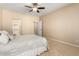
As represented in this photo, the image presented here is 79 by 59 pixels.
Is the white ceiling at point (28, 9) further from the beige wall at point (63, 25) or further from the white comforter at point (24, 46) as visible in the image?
the white comforter at point (24, 46)

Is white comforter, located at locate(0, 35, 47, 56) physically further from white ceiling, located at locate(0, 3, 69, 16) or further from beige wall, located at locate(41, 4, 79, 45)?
white ceiling, located at locate(0, 3, 69, 16)

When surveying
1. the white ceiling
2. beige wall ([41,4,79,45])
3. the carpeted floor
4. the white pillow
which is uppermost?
the white ceiling

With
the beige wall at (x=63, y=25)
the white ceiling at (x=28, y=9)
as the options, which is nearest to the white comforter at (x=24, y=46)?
the beige wall at (x=63, y=25)

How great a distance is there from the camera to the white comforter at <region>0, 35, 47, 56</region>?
1.32m

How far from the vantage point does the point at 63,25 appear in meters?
1.41

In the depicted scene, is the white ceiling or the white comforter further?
the white comforter

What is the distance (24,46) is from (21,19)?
15.6 inches

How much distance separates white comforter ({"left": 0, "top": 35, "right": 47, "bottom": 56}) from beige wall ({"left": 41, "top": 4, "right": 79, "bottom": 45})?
0.18 meters

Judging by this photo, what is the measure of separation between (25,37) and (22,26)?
0.58 feet

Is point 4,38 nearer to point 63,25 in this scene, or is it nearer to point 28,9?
point 28,9

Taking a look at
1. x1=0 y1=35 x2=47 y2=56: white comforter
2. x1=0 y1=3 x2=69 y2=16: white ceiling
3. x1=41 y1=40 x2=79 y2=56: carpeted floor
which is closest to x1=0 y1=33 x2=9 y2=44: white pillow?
x1=0 y1=35 x2=47 y2=56: white comforter

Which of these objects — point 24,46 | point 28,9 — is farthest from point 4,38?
point 28,9

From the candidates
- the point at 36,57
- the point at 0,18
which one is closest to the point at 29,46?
the point at 36,57

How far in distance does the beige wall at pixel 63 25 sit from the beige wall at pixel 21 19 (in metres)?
0.18
